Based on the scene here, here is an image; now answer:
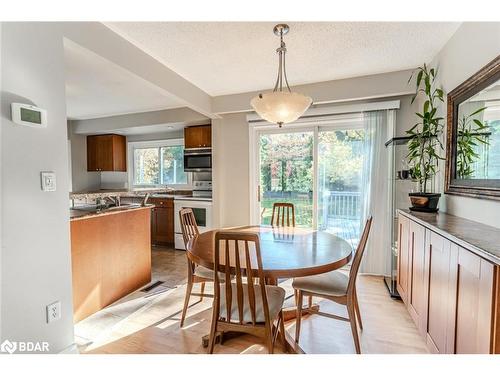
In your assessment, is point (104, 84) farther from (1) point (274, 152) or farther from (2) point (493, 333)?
(2) point (493, 333)

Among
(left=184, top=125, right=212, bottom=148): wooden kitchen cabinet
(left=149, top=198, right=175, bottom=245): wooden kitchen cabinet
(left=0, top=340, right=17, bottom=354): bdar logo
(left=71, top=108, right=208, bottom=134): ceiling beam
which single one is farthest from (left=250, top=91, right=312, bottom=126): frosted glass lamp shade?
(left=149, top=198, right=175, bottom=245): wooden kitchen cabinet

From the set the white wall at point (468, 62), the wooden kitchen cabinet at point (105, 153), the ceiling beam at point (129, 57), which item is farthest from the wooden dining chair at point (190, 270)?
the wooden kitchen cabinet at point (105, 153)

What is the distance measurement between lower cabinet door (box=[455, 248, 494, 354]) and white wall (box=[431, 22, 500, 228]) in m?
0.55

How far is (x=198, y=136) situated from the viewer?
4141mm

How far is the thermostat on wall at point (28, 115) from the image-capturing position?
132 centimetres

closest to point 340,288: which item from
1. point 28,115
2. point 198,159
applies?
point 28,115

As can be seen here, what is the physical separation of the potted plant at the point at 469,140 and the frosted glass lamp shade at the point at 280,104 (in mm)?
1168

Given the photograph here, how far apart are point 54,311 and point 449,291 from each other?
2331mm

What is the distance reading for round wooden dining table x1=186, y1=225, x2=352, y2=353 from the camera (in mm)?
1442

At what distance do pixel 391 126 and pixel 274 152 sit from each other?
152 cm

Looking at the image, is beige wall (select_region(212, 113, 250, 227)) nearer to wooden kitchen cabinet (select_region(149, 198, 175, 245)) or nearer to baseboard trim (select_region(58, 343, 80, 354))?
wooden kitchen cabinet (select_region(149, 198, 175, 245))

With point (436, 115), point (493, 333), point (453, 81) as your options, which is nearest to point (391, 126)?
point (436, 115)

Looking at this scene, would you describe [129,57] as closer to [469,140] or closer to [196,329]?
[196,329]
